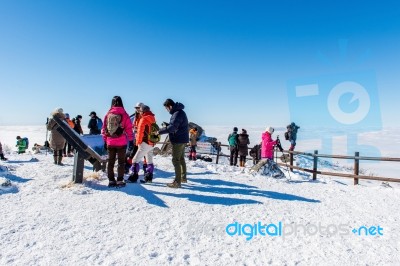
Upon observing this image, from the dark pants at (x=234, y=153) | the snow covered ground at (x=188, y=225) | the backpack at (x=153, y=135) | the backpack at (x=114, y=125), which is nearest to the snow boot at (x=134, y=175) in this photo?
the snow covered ground at (x=188, y=225)

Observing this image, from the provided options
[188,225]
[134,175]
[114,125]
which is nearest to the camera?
[188,225]

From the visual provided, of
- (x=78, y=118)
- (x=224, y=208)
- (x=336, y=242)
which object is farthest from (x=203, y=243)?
(x=78, y=118)

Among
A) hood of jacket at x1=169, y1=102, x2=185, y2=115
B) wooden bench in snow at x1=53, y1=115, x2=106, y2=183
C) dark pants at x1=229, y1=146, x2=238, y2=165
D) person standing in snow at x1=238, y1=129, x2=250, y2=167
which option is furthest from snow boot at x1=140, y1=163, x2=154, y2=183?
dark pants at x1=229, y1=146, x2=238, y2=165

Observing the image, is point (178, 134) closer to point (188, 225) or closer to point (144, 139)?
point (144, 139)

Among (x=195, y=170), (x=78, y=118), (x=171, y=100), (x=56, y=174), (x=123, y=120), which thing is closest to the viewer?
(x=123, y=120)

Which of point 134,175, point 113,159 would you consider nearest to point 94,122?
point 134,175

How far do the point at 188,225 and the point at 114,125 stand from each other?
8.15 ft

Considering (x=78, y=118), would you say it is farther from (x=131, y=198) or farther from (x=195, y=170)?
(x=131, y=198)

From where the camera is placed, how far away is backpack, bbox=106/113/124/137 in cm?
550

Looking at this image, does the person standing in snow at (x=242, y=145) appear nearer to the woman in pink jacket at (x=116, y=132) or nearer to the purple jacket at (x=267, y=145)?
the purple jacket at (x=267, y=145)

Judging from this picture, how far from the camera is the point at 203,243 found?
353 centimetres

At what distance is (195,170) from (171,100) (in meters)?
3.29

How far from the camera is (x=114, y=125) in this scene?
550 cm

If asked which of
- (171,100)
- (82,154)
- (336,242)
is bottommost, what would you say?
(336,242)
